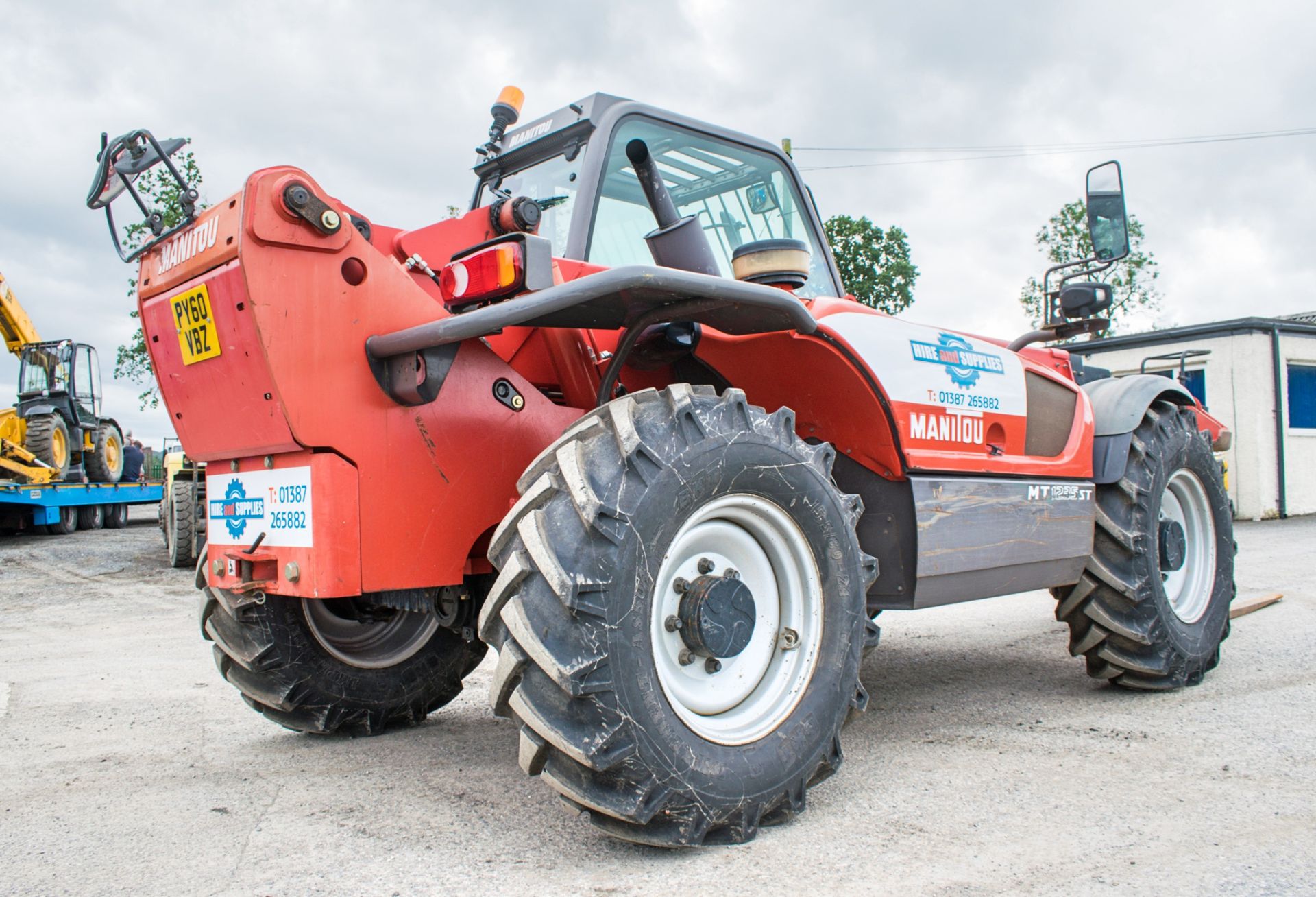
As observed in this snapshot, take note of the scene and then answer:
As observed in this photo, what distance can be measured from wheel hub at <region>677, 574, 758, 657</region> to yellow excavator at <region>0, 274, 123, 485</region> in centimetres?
1839

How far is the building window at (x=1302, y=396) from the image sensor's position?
1720cm

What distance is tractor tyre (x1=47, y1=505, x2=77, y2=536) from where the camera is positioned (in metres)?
18.1

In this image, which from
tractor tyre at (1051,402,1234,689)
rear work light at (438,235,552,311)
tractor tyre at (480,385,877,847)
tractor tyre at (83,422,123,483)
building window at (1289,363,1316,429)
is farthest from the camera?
tractor tyre at (83,422,123,483)

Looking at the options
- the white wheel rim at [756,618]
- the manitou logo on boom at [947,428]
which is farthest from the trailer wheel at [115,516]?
the white wheel rim at [756,618]

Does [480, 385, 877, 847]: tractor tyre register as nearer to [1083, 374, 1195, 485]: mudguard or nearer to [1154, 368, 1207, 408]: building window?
[1083, 374, 1195, 485]: mudguard

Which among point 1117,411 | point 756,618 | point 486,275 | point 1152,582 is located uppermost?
point 486,275

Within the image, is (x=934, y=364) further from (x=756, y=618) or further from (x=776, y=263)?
(x=756, y=618)

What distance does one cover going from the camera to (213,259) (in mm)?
2717

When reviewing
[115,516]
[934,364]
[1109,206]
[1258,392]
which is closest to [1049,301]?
[1109,206]

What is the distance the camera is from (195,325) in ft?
9.40

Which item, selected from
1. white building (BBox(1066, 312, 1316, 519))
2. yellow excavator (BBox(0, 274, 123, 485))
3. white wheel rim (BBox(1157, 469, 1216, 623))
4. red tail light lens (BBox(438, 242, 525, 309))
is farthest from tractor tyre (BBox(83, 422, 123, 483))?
white wheel rim (BBox(1157, 469, 1216, 623))

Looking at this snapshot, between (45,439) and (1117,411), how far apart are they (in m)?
19.0

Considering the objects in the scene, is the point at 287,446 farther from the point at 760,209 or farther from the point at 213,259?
the point at 760,209

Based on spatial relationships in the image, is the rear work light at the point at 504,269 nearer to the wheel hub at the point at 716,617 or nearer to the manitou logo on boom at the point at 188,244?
the manitou logo on boom at the point at 188,244
